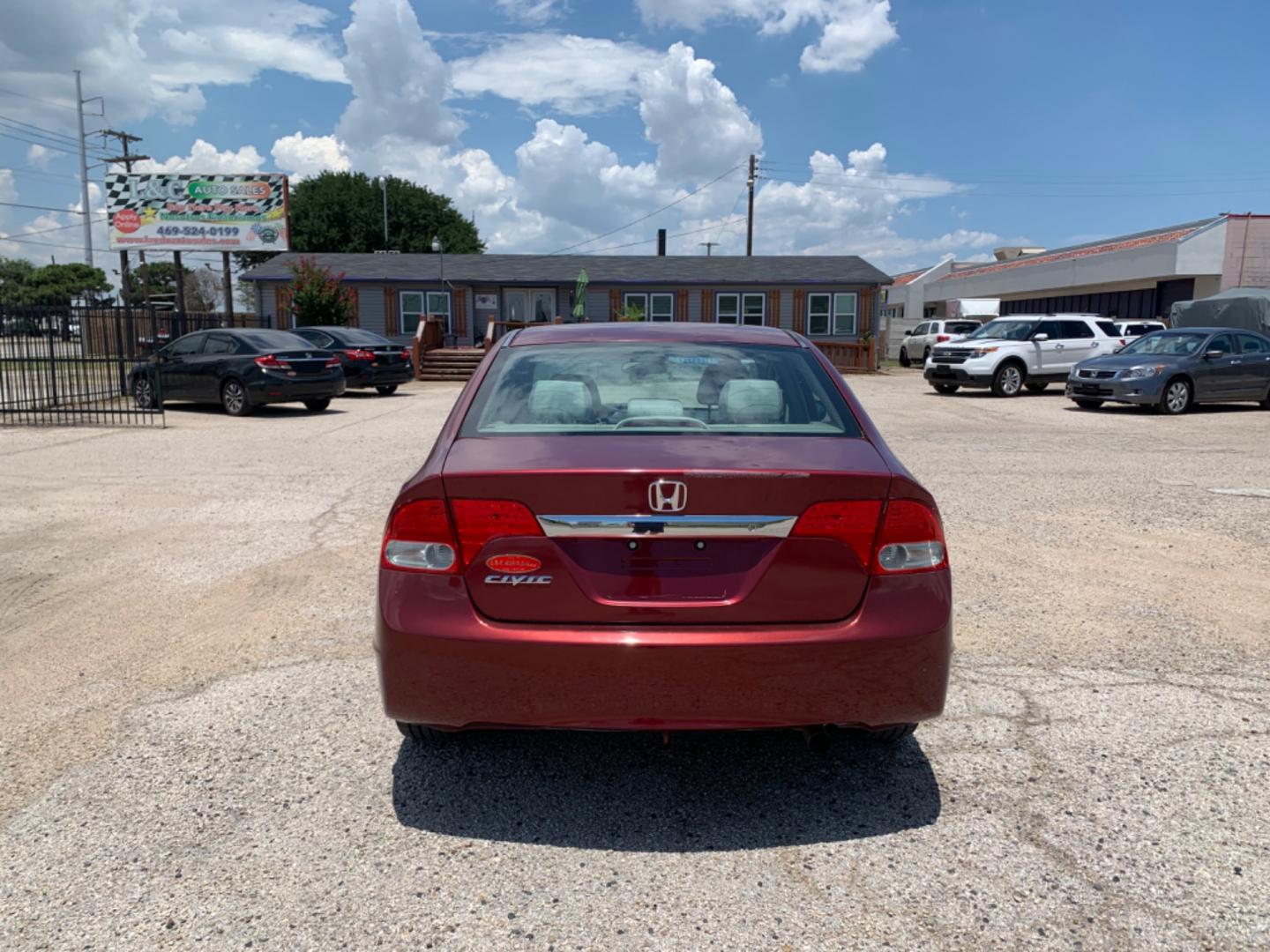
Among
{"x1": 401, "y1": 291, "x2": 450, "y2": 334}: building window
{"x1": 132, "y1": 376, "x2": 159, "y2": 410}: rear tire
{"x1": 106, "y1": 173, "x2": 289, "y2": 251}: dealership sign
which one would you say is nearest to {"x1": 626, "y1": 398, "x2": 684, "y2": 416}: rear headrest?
{"x1": 132, "y1": 376, "x2": 159, "y2": 410}: rear tire

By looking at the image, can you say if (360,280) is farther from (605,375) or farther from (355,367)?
(605,375)

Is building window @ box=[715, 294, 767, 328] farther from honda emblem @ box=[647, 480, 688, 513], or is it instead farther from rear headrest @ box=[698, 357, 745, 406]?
honda emblem @ box=[647, 480, 688, 513]

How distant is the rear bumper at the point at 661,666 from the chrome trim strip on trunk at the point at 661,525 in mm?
274

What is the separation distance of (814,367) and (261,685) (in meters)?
2.69

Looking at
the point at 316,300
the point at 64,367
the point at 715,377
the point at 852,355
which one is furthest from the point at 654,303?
the point at 715,377

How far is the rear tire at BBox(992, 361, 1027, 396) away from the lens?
21.1 m

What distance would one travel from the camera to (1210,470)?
1004cm

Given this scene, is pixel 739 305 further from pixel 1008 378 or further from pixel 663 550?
pixel 663 550

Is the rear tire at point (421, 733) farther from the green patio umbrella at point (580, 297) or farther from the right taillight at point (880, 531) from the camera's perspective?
the green patio umbrella at point (580, 297)

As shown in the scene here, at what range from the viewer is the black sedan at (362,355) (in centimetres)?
2073

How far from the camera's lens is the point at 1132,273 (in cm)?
4153

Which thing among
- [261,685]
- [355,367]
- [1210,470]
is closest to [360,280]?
[355,367]

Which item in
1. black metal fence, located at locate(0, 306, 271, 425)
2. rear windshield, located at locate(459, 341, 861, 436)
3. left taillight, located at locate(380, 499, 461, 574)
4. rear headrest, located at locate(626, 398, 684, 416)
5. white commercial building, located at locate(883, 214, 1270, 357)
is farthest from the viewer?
white commercial building, located at locate(883, 214, 1270, 357)

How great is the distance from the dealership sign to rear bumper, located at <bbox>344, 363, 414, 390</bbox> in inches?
487
